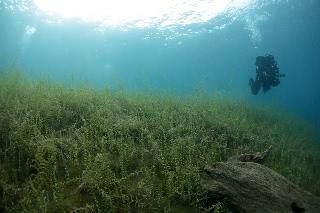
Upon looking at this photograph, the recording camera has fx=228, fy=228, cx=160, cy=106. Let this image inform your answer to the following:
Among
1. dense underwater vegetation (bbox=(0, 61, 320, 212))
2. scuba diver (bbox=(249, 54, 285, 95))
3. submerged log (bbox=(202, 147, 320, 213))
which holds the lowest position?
submerged log (bbox=(202, 147, 320, 213))

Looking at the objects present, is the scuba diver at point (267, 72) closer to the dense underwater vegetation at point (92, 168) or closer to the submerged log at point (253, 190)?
the dense underwater vegetation at point (92, 168)

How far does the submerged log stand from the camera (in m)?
3.55

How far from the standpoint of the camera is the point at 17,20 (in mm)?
40094

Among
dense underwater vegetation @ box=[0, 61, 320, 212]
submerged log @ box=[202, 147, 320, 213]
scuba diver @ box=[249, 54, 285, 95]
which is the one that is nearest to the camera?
dense underwater vegetation @ box=[0, 61, 320, 212]

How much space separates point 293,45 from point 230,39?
12733mm

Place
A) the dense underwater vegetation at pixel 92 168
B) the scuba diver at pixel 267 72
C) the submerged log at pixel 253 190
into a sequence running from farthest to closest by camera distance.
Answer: the scuba diver at pixel 267 72
the submerged log at pixel 253 190
the dense underwater vegetation at pixel 92 168

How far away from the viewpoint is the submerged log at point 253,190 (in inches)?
140

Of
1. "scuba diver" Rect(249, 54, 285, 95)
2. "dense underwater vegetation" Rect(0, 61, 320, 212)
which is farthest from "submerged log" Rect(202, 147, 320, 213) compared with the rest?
"scuba diver" Rect(249, 54, 285, 95)

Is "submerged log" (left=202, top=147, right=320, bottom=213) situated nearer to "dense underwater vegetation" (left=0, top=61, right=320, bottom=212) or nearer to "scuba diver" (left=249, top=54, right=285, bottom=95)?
"dense underwater vegetation" (left=0, top=61, right=320, bottom=212)

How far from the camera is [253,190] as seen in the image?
12.2 ft

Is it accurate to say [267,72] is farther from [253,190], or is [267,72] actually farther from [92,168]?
[92,168]

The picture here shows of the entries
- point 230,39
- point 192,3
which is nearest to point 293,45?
point 230,39

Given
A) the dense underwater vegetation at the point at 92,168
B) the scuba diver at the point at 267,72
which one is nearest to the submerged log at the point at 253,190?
the dense underwater vegetation at the point at 92,168

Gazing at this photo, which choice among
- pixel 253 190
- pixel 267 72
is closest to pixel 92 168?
pixel 253 190
